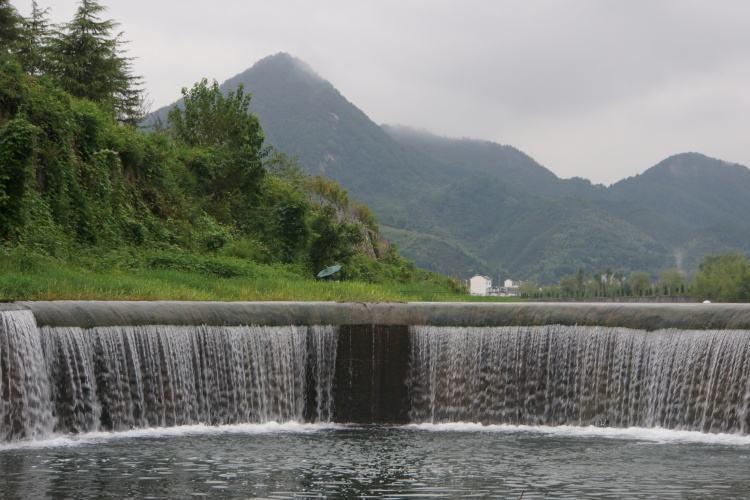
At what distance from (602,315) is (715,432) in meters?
3.10

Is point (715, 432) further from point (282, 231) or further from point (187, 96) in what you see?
point (187, 96)

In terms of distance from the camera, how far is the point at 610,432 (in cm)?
1922

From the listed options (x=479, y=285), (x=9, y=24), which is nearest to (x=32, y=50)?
(x=9, y=24)

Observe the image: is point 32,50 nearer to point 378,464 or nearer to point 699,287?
point 378,464

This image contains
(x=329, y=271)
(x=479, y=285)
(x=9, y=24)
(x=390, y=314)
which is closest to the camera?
(x=390, y=314)

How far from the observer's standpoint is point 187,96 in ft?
145

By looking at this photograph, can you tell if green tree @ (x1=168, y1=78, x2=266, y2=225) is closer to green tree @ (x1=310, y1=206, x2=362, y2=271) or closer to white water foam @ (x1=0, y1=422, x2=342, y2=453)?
green tree @ (x1=310, y1=206, x2=362, y2=271)

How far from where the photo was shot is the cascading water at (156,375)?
1734cm

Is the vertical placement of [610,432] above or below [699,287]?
below

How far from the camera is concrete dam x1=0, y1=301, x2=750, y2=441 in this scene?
18.2 meters

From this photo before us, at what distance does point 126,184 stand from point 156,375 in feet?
46.8

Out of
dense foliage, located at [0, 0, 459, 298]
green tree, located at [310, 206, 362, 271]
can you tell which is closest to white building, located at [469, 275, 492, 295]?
dense foliage, located at [0, 0, 459, 298]

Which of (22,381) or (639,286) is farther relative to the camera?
(639,286)

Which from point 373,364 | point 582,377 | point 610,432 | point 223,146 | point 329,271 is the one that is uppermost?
point 223,146
